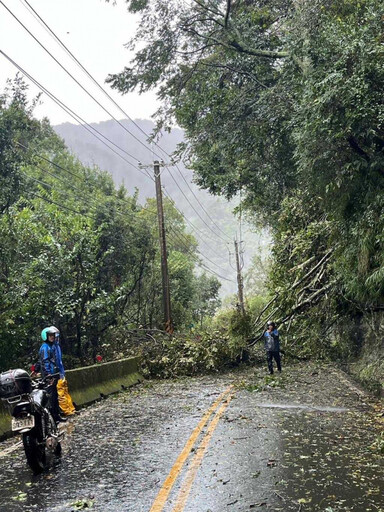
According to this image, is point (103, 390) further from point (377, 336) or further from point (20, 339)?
point (377, 336)

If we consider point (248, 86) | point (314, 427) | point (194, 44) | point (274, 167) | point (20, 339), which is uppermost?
point (194, 44)

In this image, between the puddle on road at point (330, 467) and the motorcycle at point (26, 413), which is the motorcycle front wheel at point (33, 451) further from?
the puddle on road at point (330, 467)

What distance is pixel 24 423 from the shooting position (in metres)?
6.49

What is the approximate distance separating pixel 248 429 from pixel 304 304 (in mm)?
12214

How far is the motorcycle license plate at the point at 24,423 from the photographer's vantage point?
6457 millimetres

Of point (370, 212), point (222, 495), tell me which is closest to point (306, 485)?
point (222, 495)

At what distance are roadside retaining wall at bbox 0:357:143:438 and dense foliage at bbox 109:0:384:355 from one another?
727 cm

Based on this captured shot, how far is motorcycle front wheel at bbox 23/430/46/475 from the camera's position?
6.52 m

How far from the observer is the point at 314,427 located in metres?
9.52

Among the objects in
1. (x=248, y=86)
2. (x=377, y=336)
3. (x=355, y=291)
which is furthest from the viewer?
(x=248, y=86)

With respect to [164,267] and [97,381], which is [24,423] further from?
[164,267]

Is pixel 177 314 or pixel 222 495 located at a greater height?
pixel 177 314

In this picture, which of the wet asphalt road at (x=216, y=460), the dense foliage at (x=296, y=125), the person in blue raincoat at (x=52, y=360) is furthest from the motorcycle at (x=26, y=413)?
the dense foliage at (x=296, y=125)

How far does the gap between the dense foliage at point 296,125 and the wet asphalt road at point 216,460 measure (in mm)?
4009
